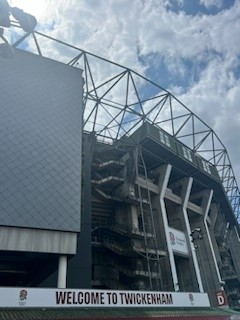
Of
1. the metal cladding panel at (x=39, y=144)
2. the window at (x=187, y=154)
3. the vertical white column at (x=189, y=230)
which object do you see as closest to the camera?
the metal cladding panel at (x=39, y=144)

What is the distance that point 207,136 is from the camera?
58094 millimetres

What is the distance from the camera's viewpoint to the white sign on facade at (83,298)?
17216 mm

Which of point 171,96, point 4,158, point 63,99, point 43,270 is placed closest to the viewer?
point 4,158

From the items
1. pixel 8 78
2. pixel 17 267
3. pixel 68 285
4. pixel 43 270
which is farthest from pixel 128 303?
pixel 8 78

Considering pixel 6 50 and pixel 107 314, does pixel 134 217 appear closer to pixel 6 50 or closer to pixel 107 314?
pixel 107 314

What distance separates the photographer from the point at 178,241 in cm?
4781

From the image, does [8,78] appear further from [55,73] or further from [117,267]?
[117,267]

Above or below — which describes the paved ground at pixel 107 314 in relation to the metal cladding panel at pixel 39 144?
below

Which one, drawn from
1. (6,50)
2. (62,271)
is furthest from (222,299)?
(6,50)

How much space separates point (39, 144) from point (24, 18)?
23.8 m

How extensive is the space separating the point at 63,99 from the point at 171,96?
20844 millimetres

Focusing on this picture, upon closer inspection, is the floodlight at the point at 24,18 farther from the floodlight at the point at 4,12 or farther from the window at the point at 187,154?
the window at the point at 187,154

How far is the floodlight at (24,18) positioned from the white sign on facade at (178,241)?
43.0 metres

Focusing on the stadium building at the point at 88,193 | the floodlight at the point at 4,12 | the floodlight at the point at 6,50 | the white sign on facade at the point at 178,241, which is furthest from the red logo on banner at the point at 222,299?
the floodlight at the point at 4,12
